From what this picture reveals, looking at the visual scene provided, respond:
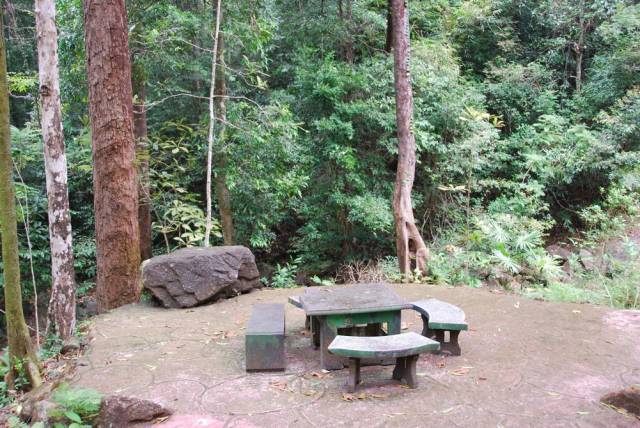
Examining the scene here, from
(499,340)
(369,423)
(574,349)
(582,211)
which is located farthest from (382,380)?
(582,211)

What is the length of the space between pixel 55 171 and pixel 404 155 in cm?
557

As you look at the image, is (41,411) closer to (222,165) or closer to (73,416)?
(73,416)

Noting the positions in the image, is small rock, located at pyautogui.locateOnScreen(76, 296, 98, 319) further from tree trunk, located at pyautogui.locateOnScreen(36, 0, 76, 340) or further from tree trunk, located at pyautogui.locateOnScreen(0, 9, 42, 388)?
tree trunk, located at pyautogui.locateOnScreen(0, 9, 42, 388)

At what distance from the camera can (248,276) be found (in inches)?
239

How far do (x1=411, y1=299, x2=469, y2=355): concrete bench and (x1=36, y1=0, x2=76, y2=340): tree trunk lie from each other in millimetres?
4014

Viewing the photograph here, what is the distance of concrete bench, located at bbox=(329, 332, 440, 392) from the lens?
2996mm

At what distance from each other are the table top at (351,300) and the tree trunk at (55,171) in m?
3.10

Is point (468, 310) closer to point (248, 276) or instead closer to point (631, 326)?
point (631, 326)

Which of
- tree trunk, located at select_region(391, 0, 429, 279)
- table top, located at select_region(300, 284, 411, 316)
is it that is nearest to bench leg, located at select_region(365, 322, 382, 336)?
table top, located at select_region(300, 284, 411, 316)

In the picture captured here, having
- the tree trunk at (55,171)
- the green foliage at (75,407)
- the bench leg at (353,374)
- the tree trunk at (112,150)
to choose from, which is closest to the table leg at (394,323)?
the bench leg at (353,374)

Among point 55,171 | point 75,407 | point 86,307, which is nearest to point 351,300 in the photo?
point 75,407

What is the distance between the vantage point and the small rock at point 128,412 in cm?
300

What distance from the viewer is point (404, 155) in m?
8.89

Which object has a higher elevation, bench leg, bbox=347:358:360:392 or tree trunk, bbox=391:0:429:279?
tree trunk, bbox=391:0:429:279
